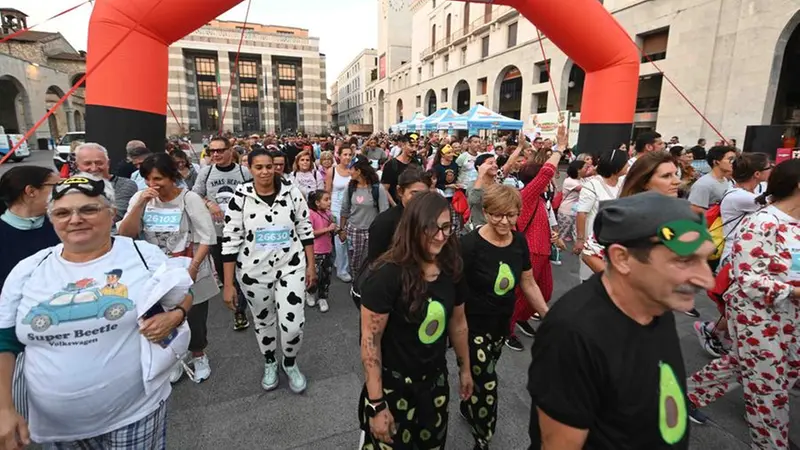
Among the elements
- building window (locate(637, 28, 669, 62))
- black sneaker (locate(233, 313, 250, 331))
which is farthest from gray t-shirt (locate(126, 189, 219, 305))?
building window (locate(637, 28, 669, 62))

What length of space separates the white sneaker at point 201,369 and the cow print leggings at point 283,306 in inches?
24.5

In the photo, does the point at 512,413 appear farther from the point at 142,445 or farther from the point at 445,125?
the point at 445,125

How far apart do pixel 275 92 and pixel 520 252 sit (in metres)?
68.4

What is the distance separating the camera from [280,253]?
302 cm

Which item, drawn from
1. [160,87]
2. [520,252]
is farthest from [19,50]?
[520,252]

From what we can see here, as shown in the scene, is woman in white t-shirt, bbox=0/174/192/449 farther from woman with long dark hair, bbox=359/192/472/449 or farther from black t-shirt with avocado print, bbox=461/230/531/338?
black t-shirt with avocado print, bbox=461/230/531/338

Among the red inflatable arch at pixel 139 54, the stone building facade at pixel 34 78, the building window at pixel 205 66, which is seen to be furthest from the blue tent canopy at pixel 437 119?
the building window at pixel 205 66

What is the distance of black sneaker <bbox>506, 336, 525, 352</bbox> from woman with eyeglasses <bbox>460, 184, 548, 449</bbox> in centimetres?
145

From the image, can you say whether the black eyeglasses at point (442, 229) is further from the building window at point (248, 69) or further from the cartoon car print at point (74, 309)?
the building window at point (248, 69)

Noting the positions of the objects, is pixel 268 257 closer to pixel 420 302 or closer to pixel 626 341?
pixel 420 302

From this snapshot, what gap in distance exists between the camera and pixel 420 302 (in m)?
1.77

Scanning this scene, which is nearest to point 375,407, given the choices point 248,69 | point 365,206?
point 365,206

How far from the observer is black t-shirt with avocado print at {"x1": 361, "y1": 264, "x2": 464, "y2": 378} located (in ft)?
5.79

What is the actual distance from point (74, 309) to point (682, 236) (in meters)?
2.15
